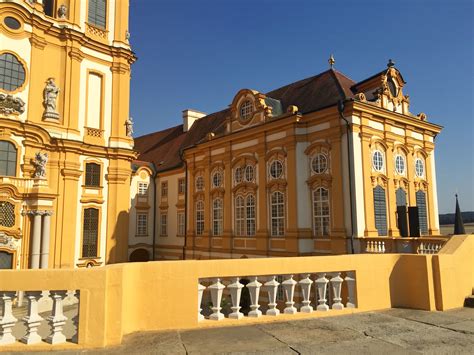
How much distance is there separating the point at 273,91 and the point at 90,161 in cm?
1262

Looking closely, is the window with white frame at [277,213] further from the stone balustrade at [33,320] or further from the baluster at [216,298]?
the stone balustrade at [33,320]

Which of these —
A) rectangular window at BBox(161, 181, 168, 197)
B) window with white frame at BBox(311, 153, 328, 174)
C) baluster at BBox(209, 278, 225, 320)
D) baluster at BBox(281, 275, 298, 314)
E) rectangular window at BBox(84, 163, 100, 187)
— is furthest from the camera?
rectangular window at BBox(161, 181, 168, 197)

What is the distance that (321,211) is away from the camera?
19.3 m

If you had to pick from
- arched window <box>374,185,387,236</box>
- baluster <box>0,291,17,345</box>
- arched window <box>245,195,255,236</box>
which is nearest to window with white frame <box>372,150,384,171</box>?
arched window <box>374,185,387,236</box>

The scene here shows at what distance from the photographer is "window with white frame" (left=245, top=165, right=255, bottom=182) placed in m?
23.1

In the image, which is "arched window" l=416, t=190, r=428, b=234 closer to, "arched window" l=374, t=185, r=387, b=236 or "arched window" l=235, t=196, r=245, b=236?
"arched window" l=374, t=185, r=387, b=236

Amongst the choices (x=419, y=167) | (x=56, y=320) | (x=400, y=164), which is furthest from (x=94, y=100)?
(x=56, y=320)


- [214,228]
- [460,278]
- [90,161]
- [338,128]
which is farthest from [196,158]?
[460,278]

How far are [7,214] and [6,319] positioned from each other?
1655 centimetres

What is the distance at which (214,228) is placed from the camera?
2569 cm

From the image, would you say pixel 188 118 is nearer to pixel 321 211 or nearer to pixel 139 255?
pixel 139 255

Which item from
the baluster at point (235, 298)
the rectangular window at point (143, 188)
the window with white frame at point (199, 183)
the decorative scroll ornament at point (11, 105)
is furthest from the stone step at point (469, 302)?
the rectangular window at point (143, 188)

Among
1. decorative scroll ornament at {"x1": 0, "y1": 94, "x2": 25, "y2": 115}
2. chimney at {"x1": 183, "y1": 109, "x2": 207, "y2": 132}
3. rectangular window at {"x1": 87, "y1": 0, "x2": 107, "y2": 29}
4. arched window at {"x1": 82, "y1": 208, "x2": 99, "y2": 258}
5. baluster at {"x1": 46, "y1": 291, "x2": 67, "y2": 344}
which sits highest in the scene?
rectangular window at {"x1": 87, "y1": 0, "x2": 107, "y2": 29}

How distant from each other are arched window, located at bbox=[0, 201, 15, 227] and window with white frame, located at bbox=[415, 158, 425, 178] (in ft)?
67.9
